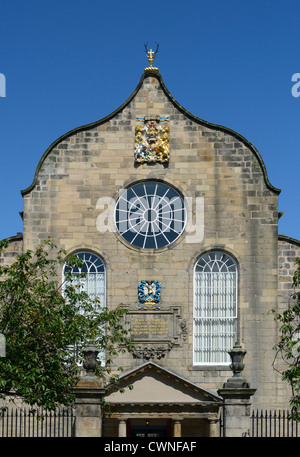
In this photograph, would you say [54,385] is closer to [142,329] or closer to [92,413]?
[92,413]

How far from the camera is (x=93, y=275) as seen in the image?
36375 mm

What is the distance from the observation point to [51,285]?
2866 centimetres

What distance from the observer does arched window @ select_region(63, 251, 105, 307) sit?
36219 mm

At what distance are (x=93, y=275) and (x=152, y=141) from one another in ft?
18.3

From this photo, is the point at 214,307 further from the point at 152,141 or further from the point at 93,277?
the point at 152,141

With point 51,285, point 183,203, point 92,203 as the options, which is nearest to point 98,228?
point 92,203

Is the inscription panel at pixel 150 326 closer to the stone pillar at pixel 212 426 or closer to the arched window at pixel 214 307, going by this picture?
the arched window at pixel 214 307

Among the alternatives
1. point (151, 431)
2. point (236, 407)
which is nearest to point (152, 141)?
point (151, 431)

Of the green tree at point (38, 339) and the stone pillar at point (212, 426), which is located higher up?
the green tree at point (38, 339)

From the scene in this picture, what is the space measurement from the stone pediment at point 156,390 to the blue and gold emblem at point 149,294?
2701 millimetres

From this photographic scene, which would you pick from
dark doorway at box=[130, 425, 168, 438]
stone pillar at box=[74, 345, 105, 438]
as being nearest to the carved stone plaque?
dark doorway at box=[130, 425, 168, 438]

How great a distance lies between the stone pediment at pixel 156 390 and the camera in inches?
1305

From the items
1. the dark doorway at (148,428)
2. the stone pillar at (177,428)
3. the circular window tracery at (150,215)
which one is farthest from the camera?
the circular window tracery at (150,215)

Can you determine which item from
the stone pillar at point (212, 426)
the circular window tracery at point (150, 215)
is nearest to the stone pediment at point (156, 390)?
the stone pillar at point (212, 426)
